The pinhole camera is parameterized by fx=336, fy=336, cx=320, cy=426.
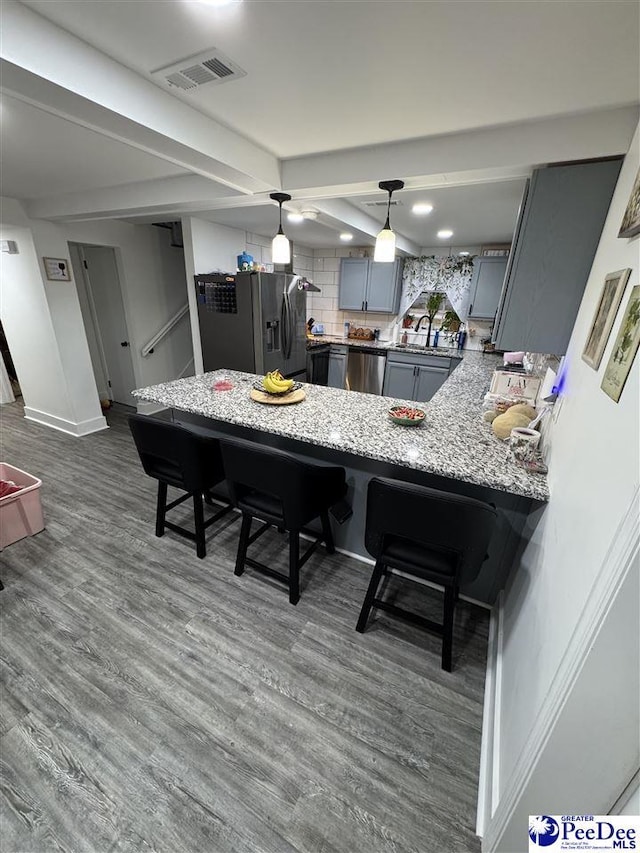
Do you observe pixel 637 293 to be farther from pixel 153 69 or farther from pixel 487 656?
pixel 153 69

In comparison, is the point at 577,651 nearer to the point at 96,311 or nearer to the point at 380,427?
the point at 380,427

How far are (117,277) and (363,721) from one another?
500cm

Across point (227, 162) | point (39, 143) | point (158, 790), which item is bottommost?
point (158, 790)

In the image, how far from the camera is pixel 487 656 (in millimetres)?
1635

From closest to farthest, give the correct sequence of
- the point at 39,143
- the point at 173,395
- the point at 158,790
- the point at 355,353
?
1. the point at 158,790
2. the point at 39,143
3. the point at 173,395
4. the point at 355,353

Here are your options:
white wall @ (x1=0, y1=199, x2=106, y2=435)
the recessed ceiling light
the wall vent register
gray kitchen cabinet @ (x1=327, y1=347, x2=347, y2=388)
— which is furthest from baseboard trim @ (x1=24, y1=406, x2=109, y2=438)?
the recessed ceiling light

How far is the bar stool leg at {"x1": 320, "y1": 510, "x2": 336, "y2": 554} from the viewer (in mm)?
2068

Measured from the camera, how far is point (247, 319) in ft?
11.2

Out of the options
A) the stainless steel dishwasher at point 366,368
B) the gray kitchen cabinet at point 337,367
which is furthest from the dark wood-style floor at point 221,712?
the gray kitchen cabinet at point 337,367

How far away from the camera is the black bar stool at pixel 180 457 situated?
1.83 metres

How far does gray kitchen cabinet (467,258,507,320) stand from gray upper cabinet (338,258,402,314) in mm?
1049

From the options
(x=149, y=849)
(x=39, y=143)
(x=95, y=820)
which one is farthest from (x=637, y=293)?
(x=39, y=143)

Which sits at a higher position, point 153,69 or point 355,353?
point 153,69

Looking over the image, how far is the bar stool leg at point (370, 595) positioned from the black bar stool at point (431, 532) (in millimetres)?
23
